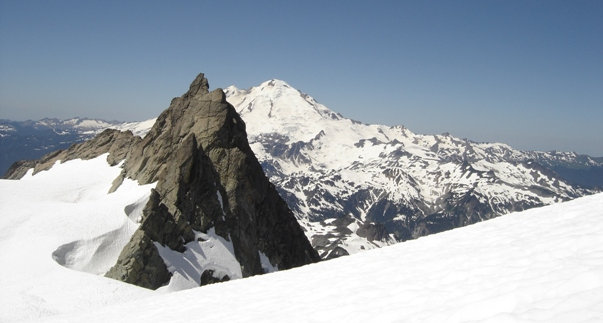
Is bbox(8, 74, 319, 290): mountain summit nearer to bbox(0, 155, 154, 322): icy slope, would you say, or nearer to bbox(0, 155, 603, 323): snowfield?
bbox(0, 155, 154, 322): icy slope

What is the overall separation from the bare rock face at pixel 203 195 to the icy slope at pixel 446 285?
76.1 ft

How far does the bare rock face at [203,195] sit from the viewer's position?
3906cm

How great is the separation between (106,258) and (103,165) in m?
35.3

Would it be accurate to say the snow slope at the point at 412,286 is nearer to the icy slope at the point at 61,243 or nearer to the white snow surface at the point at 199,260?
the icy slope at the point at 61,243

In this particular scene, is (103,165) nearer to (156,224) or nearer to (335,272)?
(156,224)

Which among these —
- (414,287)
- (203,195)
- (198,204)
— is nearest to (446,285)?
(414,287)

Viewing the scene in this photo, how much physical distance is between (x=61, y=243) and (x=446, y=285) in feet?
105

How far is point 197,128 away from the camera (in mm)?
65438

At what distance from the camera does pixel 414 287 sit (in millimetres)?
10312

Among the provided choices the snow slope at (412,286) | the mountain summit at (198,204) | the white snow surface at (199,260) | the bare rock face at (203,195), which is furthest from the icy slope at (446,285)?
the bare rock face at (203,195)

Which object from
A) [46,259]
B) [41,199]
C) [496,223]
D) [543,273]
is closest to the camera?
[543,273]

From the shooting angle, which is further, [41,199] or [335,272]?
[41,199]

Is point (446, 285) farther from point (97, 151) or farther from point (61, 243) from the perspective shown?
point (97, 151)

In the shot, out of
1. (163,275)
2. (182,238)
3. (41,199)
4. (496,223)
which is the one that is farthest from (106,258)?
(496,223)
